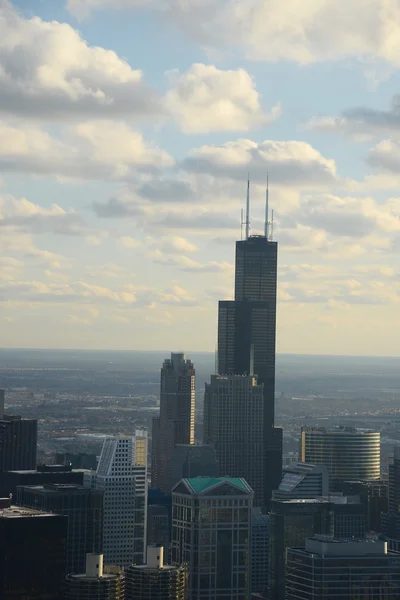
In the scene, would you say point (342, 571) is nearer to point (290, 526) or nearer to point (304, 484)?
point (290, 526)

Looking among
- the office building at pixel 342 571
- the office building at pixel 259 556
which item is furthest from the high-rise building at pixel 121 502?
the office building at pixel 342 571

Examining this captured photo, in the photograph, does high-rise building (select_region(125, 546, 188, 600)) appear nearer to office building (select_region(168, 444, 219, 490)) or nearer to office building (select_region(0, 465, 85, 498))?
office building (select_region(0, 465, 85, 498))

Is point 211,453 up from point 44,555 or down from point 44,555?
up

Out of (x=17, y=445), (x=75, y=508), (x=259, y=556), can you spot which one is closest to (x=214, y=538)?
(x=75, y=508)

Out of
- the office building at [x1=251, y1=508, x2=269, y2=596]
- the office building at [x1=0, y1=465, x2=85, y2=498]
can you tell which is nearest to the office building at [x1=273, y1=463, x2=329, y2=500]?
the office building at [x1=251, y1=508, x2=269, y2=596]

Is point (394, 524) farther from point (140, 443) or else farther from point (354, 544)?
point (354, 544)

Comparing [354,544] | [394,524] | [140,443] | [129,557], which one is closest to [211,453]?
[140,443]

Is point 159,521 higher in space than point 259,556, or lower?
higher
